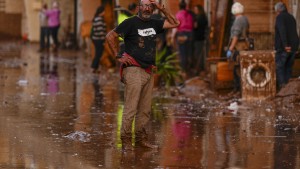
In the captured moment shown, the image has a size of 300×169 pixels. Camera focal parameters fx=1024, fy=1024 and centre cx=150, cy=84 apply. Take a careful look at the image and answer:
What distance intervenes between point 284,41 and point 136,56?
6.46m

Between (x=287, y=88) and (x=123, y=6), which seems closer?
(x=287, y=88)

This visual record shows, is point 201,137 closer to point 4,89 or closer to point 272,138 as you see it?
point 272,138

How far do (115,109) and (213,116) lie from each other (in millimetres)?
1923

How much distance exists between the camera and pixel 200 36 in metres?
26.6

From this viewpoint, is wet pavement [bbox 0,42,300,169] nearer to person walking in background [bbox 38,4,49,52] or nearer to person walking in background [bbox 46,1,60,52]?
person walking in background [bbox 46,1,60,52]

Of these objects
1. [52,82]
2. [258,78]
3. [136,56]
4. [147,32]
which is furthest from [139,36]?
[52,82]

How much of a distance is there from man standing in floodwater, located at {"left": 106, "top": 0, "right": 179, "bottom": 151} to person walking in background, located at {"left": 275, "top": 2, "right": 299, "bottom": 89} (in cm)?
620

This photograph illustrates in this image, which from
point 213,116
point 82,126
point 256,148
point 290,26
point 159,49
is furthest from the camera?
point 159,49

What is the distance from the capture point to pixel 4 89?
20906 mm

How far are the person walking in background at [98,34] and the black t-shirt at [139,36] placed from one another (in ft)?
46.5

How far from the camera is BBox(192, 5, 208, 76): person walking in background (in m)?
26.2

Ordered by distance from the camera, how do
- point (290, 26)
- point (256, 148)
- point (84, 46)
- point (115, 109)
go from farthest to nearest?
1. point (84, 46)
2. point (290, 26)
3. point (115, 109)
4. point (256, 148)

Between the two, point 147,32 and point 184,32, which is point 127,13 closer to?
point 184,32

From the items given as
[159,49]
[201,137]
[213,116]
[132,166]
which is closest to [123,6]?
[159,49]
